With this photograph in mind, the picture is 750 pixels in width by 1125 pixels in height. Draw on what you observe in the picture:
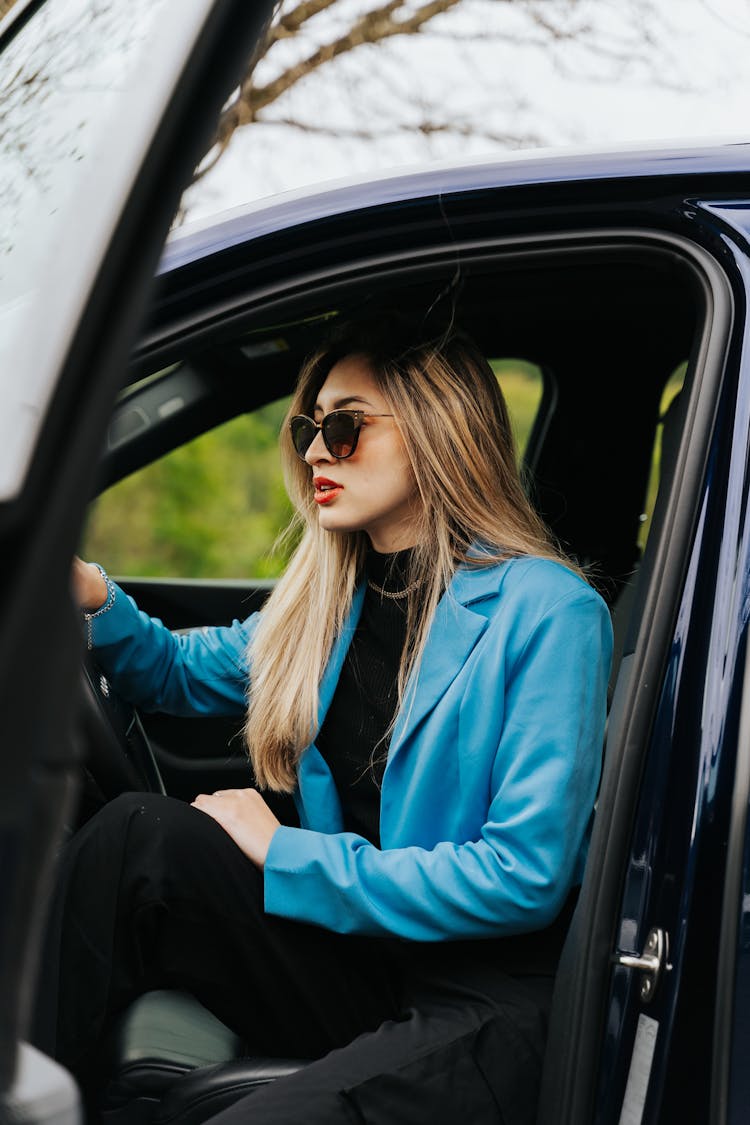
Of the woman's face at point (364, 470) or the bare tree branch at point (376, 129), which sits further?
the bare tree branch at point (376, 129)

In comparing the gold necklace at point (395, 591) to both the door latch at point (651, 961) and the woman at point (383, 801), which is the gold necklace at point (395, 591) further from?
the door latch at point (651, 961)

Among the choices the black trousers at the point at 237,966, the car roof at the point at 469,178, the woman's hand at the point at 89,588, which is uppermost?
the car roof at the point at 469,178

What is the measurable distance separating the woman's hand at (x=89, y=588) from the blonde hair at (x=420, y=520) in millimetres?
286

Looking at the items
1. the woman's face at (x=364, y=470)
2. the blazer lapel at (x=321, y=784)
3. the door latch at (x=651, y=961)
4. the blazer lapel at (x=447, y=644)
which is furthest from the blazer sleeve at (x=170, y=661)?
the door latch at (x=651, y=961)

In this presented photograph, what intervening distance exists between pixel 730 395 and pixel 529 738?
0.48m

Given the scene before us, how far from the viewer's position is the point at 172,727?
100 inches

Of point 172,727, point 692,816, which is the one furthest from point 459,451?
point 172,727

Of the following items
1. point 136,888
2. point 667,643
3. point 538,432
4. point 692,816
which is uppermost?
point 538,432

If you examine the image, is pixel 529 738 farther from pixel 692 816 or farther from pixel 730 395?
pixel 730 395

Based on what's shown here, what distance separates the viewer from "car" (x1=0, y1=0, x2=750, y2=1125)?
66cm

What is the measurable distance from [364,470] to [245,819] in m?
0.54

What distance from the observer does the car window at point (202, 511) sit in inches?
312

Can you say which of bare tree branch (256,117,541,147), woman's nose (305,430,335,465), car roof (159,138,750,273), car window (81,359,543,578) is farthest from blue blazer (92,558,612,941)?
car window (81,359,543,578)

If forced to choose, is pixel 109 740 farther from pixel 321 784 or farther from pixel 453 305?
pixel 453 305
